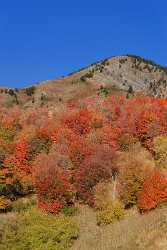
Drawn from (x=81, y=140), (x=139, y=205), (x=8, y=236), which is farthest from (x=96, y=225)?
(x=81, y=140)

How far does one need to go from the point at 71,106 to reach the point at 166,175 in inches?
2900

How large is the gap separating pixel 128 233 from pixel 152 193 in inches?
490

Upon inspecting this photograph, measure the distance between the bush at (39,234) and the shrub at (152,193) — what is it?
1223 cm

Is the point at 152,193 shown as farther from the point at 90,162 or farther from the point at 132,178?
the point at 90,162

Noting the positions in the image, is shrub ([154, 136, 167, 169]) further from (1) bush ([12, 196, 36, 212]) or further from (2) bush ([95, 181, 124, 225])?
(1) bush ([12, 196, 36, 212])

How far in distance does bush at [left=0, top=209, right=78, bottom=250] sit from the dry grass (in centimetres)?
186

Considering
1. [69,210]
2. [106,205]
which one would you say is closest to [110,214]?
Answer: [106,205]

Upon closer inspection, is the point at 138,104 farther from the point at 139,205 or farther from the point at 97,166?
the point at 139,205

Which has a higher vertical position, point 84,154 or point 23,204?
point 84,154

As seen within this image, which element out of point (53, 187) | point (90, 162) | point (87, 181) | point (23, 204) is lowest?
point (23, 204)

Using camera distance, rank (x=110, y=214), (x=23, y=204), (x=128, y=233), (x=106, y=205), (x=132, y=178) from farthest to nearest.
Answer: (x=23, y=204)
(x=132, y=178)
(x=106, y=205)
(x=110, y=214)
(x=128, y=233)

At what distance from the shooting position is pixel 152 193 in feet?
308

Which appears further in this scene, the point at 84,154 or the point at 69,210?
the point at 84,154

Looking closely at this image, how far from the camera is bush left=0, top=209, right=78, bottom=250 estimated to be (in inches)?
3201
